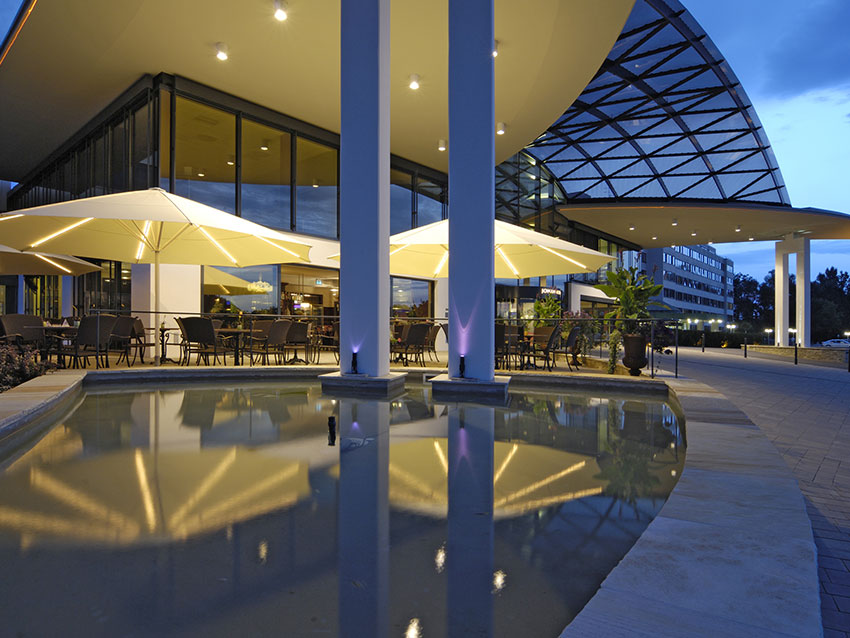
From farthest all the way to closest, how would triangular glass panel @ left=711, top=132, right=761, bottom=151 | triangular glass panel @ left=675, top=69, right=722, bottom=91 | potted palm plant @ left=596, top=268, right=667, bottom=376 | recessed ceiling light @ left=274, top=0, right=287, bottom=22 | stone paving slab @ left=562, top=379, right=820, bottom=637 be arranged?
triangular glass panel @ left=711, top=132, right=761, bottom=151 → triangular glass panel @ left=675, top=69, right=722, bottom=91 → potted palm plant @ left=596, top=268, right=667, bottom=376 → recessed ceiling light @ left=274, top=0, right=287, bottom=22 → stone paving slab @ left=562, top=379, right=820, bottom=637

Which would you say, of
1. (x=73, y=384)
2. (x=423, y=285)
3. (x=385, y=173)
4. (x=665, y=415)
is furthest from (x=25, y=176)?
(x=665, y=415)

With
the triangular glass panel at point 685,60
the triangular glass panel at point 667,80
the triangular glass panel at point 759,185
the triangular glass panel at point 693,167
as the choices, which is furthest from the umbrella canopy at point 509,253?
the triangular glass panel at point 759,185

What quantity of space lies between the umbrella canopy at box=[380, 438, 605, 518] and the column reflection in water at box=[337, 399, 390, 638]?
139 mm

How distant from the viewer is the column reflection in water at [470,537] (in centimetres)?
180

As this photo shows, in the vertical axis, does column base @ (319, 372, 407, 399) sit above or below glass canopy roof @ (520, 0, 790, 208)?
below

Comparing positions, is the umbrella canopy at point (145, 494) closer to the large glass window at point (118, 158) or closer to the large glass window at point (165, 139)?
the large glass window at point (165, 139)

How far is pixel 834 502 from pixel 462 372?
473 centimetres

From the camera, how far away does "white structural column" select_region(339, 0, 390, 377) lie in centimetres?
747

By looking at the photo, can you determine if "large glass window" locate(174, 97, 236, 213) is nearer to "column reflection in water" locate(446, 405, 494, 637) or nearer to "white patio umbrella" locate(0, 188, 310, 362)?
"white patio umbrella" locate(0, 188, 310, 362)

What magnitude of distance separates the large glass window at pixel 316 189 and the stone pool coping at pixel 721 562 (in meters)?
12.4

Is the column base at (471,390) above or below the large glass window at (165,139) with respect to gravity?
below

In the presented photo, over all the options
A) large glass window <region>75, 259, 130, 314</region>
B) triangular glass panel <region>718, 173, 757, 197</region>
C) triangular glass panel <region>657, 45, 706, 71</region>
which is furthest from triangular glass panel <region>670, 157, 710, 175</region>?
large glass window <region>75, 259, 130, 314</region>

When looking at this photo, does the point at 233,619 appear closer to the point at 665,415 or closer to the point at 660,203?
the point at 665,415

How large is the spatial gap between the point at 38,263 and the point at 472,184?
1063cm
